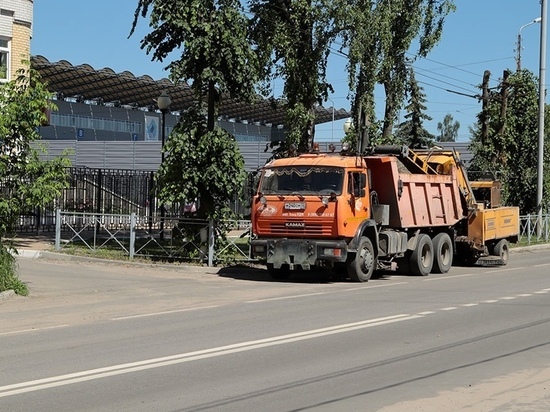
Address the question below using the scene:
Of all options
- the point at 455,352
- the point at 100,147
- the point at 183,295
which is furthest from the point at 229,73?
the point at 100,147

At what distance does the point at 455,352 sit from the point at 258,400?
370 centimetres

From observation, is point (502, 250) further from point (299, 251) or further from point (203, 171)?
point (203, 171)

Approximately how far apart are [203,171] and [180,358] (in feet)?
44.1

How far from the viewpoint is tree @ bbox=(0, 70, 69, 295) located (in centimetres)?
1709

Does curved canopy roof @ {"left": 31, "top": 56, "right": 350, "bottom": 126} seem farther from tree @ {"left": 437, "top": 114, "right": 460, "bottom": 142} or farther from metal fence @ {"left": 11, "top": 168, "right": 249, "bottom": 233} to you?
tree @ {"left": 437, "top": 114, "right": 460, "bottom": 142}

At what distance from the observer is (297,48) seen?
27.0 metres

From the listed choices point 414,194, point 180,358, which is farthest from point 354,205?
point 180,358

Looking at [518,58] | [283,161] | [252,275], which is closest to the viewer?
[283,161]

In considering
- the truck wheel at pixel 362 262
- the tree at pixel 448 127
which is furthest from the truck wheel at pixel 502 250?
the tree at pixel 448 127

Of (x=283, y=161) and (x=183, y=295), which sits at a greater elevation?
(x=283, y=161)

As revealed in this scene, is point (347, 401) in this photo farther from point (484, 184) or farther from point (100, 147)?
point (100, 147)

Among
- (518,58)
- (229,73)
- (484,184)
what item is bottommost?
(484,184)

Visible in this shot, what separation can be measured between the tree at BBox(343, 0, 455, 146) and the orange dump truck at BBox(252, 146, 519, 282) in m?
2.62

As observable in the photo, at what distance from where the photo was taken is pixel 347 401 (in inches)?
340
